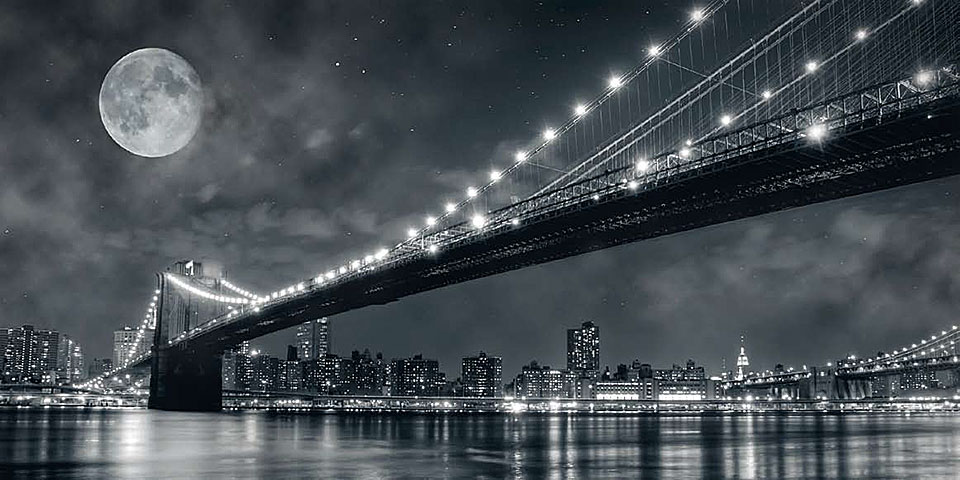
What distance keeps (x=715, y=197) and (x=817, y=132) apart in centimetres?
730

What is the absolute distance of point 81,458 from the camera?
91.4 ft

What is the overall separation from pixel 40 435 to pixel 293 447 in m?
16.4

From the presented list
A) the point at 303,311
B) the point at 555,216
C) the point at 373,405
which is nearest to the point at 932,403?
the point at 373,405

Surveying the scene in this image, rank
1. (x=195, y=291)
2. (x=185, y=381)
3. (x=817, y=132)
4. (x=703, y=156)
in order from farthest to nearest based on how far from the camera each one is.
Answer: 1. (x=195, y=291)
2. (x=185, y=381)
3. (x=703, y=156)
4. (x=817, y=132)

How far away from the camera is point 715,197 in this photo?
40.1 meters

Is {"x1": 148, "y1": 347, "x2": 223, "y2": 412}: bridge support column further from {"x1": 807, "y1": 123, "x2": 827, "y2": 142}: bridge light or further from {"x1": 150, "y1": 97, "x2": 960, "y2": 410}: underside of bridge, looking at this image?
{"x1": 807, "y1": 123, "x2": 827, "y2": 142}: bridge light

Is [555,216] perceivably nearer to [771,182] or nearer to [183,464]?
[771,182]

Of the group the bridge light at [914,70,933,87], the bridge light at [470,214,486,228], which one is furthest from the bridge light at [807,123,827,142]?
the bridge light at [470,214,486,228]

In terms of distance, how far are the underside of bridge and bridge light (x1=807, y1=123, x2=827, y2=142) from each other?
1.08 ft

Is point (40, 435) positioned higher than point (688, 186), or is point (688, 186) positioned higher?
point (688, 186)

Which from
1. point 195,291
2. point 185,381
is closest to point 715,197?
point 185,381

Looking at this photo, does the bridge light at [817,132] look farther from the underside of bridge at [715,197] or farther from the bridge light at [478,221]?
the bridge light at [478,221]

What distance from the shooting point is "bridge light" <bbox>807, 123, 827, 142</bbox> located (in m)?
33.2

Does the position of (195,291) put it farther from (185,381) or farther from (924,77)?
(924,77)
